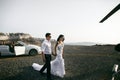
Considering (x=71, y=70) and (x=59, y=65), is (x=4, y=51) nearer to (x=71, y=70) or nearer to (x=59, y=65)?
(x=71, y=70)

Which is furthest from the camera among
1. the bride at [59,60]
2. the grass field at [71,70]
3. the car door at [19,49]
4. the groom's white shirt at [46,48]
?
the car door at [19,49]

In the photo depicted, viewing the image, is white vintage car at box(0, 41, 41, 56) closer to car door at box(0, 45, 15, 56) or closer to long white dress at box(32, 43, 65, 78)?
car door at box(0, 45, 15, 56)

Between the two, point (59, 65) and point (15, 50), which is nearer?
point (59, 65)

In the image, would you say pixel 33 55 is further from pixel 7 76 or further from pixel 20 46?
pixel 7 76

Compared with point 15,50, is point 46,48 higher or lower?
higher

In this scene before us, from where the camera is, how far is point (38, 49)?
55.5 feet

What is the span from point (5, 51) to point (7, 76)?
7.87 m

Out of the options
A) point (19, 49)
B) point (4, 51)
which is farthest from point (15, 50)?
point (4, 51)

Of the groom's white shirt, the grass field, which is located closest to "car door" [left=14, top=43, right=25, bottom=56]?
the grass field

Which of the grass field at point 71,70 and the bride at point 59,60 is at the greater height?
the bride at point 59,60

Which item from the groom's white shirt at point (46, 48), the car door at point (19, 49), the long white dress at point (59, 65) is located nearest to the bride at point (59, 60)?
the long white dress at point (59, 65)

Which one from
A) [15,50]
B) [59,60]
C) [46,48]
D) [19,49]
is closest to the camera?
[46,48]

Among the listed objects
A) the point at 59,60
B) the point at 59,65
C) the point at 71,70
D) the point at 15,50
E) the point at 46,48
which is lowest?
the point at 71,70

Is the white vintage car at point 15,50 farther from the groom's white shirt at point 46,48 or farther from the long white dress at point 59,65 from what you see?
the groom's white shirt at point 46,48
